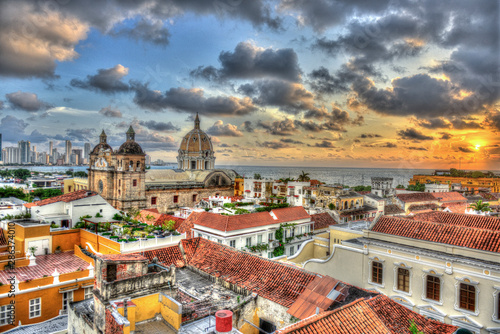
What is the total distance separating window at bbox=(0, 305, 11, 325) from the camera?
12.2 metres

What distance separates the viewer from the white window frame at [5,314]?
12.2m

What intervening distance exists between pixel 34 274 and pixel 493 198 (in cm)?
5804

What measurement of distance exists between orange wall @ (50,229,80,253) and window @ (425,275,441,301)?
18495 millimetres

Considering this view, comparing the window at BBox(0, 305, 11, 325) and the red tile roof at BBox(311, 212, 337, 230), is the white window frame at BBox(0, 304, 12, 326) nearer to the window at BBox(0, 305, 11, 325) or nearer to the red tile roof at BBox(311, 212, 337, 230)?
the window at BBox(0, 305, 11, 325)

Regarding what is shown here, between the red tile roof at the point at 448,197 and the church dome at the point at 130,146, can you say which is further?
the church dome at the point at 130,146

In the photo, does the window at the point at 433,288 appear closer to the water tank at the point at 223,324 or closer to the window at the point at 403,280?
the window at the point at 403,280

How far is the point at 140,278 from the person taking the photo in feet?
31.0

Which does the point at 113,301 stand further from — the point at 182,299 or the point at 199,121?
the point at 199,121

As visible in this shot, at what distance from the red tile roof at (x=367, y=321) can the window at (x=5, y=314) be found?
37.7 ft

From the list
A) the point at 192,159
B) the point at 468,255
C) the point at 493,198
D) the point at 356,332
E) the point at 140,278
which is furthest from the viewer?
the point at 192,159

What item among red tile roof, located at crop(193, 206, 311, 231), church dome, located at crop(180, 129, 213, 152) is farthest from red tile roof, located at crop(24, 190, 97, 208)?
church dome, located at crop(180, 129, 213, 152)

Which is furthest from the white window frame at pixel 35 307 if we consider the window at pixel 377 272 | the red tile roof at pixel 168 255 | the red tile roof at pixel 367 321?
the window at pixel 377 272

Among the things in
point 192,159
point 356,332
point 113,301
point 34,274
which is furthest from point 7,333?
point 192,159

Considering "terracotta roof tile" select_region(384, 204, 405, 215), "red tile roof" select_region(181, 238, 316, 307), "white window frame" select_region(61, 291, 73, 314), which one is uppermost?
"red tile roof" select_region(181, 238, 316, 307)
